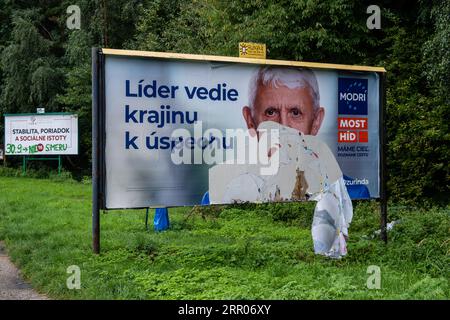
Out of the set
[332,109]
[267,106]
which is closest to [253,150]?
[267,106]

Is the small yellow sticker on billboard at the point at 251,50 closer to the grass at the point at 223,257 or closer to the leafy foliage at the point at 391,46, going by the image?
the grass at the point at 223,257

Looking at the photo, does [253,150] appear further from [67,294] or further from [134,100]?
[67,294]

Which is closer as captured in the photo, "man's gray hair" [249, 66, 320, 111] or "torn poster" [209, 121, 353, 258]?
"torn poster" [209, 121, 353, 258]

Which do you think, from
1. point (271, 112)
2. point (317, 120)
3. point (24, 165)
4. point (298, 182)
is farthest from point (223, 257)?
point (24, 165)

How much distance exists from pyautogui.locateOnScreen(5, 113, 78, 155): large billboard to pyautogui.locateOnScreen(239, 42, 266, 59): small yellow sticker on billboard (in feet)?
60.7

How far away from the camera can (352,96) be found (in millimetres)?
9672

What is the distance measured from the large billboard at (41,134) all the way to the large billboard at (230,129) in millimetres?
18700

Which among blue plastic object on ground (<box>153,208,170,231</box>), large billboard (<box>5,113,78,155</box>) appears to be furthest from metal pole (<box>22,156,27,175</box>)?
blue plastic object on ground (<box>153,208,170,231</box>)

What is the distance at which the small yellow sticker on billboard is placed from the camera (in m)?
9.02

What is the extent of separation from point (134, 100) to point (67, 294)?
2.80m

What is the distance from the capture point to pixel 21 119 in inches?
1070

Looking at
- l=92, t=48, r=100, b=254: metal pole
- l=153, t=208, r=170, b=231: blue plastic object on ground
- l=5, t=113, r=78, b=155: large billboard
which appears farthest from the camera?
l=5, t=113, r=78, b=155: large billboard

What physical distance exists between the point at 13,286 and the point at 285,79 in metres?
4.77

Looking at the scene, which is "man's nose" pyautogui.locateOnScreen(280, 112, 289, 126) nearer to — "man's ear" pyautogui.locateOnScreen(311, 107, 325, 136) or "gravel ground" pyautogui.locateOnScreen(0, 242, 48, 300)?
"man's ear" pyautogui.locateOnScreen(311, 107, 325, 136)
